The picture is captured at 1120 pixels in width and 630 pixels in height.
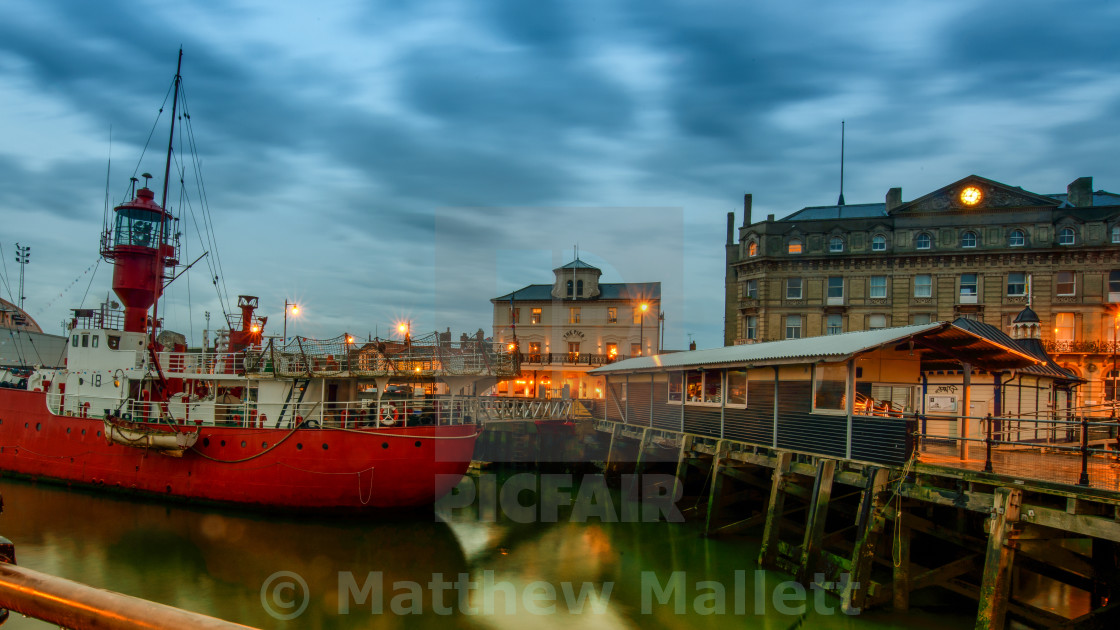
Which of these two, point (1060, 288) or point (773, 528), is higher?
point (1060, 288)

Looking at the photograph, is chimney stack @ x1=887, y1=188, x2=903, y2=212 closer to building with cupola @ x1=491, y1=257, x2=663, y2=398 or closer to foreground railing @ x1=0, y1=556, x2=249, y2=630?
building with cupola @ x1=491, y1=257, x2=663, y2=398

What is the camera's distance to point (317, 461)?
2127 cm

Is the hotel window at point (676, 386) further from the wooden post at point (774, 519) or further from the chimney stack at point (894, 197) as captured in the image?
the chimney stack at point (894, 197)

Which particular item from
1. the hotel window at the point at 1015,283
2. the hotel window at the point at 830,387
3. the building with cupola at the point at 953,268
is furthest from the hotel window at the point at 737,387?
the hotel window at the point at 1015,283

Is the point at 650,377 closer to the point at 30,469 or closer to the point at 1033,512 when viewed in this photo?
the point at 1033,512

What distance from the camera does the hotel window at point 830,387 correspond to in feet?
56.2

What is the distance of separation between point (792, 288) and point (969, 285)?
1062 cm

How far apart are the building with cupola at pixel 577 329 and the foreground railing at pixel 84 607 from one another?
167ft

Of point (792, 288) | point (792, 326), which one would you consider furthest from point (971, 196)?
point (792, 326)

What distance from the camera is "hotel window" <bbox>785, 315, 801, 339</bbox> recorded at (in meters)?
43.4

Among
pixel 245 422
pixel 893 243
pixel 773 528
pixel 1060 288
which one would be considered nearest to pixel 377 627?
pixel 773 528

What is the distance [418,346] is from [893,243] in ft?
109

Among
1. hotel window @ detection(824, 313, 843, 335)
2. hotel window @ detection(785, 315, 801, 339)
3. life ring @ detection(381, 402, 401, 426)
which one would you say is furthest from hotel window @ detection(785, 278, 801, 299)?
life ring @ detection(381, 402, 401, 426)

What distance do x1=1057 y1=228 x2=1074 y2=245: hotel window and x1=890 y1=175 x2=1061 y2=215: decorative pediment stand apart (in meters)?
1.67
